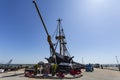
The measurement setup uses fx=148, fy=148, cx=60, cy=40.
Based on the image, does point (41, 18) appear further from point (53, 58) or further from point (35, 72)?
point (35, 72)

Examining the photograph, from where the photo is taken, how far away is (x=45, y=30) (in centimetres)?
4531

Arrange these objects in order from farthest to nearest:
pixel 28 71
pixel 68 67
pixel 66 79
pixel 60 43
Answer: pixel 60 43 < pixel 68 67 < pixel 28 71 < pixel 66 79

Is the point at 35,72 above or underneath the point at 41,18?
underneath

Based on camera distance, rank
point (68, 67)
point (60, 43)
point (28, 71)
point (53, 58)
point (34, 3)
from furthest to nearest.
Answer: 1. point (60, 43)
2. point (53, 58)
3. point (34, 3)
4. point (68, 67)
5. point (28, 71)

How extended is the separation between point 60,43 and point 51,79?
4690 centimetres

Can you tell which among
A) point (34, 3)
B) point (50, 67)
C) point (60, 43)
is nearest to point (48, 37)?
point (34, 3)

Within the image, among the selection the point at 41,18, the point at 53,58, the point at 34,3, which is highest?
the point at 34,3

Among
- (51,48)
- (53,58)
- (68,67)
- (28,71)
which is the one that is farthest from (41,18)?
(28,71)

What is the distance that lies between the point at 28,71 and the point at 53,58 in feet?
67.9

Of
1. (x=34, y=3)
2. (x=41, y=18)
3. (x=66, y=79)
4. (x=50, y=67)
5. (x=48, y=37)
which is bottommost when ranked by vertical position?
(x=66, y=79)

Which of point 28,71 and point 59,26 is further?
point 59,26

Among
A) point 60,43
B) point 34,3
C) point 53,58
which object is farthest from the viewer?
point 60,43

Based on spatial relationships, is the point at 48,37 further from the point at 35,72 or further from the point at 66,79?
the point at 66,79

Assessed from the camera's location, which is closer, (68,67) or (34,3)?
(68,67)
